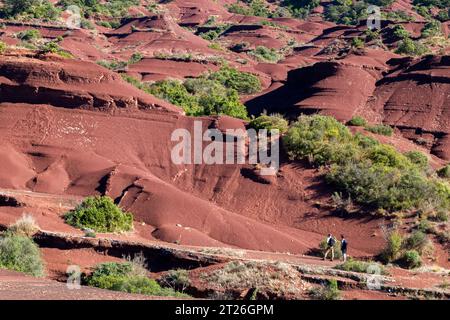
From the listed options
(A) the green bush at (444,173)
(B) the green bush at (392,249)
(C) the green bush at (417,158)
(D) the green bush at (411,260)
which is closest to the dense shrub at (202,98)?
(C) the green bush at (417,158)

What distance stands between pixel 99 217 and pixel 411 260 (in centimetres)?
893

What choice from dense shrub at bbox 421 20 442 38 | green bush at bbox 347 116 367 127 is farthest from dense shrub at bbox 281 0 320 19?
green bush at bbox 347 116 367 127

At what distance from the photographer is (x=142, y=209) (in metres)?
21.5

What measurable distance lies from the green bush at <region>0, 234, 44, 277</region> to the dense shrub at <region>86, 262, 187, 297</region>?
49.5 inches

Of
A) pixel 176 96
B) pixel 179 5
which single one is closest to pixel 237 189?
pixel 176 96

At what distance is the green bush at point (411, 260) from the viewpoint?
1845cm

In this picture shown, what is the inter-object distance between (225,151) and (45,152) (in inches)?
265

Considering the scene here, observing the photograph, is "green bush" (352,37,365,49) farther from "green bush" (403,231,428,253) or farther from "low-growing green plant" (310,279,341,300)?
"low-growing green plant" (310,279,341,300)

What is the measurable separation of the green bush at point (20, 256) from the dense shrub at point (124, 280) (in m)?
1.26

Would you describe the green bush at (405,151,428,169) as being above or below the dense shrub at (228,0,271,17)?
below

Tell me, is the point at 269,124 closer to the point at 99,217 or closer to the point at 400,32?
the point at 99,217

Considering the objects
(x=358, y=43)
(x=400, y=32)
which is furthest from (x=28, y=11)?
(x=400, y=32)

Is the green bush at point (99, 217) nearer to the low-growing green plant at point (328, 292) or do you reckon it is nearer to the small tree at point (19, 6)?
the low-growing green plant at point (328, 292)

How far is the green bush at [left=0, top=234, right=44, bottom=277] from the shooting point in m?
14.7
